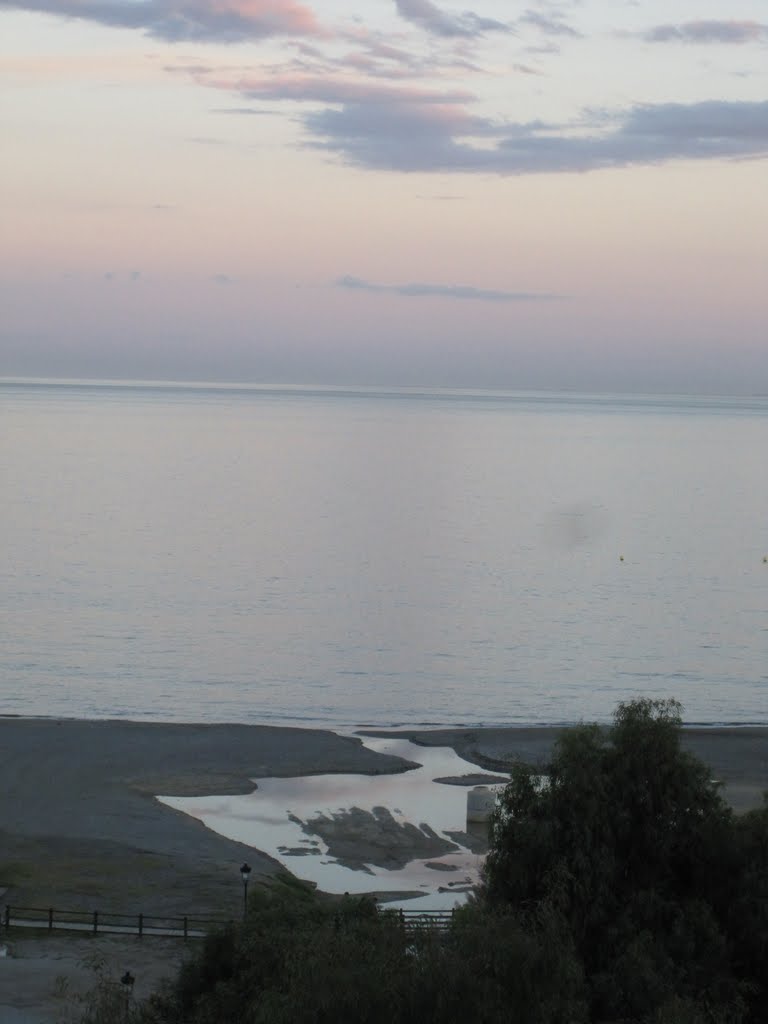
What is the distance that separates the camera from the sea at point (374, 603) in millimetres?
56125

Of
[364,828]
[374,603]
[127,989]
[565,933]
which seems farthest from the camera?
[374,603]

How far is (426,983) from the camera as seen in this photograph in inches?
642

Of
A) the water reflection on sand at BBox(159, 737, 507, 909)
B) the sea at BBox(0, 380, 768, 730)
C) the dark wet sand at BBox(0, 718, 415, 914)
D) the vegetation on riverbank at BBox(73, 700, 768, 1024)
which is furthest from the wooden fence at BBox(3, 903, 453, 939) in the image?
the sea at BBox(0, 380, 768, 730)

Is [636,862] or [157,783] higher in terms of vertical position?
[636,862]

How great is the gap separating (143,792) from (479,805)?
33.2 ft

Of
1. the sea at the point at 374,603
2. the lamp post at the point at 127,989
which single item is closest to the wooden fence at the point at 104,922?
the lamp post at the point at 127,989

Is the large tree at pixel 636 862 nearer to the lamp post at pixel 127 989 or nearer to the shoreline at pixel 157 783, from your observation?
the lamp post at pixel 127 989

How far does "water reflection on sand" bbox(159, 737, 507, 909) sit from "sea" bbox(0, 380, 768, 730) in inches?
396

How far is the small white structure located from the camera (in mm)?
36781

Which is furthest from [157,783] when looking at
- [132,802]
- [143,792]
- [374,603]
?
[374,603]

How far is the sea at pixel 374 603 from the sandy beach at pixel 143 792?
4087 mm

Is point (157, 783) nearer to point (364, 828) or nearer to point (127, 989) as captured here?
point (364, 828)

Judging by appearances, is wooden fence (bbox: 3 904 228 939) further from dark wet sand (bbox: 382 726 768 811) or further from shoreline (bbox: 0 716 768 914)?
dark wet sand (bbox: 382 726 768 811)

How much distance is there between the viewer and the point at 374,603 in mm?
78188
